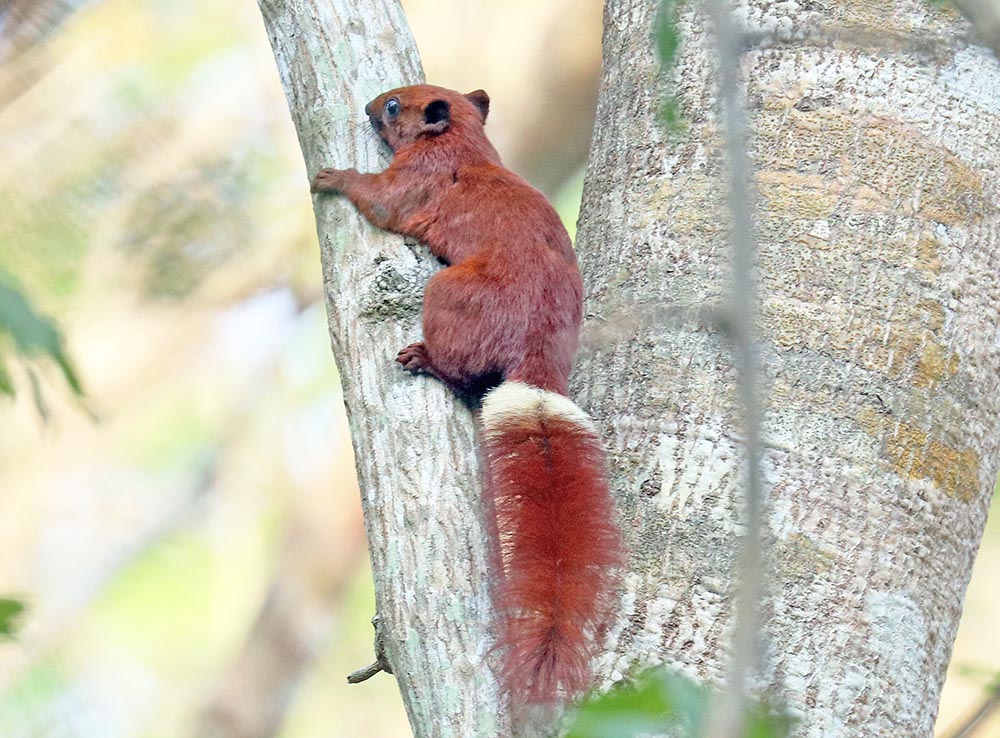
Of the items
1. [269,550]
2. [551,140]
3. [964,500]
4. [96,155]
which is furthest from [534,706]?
[269,550]

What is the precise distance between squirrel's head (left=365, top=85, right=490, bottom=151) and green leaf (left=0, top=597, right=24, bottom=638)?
6.00 feet

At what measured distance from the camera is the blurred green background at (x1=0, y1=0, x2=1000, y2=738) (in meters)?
5.96

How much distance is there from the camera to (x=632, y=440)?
2.45 metres

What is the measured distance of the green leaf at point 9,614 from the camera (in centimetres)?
105

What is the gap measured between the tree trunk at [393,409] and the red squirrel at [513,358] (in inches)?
1.9

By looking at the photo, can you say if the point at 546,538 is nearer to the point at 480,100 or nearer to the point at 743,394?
the point at 743,394

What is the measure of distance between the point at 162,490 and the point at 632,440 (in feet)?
18.9

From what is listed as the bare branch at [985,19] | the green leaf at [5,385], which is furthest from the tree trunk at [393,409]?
the bare branch at [985,19]

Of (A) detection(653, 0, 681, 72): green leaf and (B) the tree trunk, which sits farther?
(B) the tree trunk

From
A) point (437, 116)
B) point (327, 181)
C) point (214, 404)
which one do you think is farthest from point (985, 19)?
point (214, 404)

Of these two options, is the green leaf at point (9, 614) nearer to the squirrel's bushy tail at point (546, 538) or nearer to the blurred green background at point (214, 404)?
the squirrel's bushy tail at point (546, 538)

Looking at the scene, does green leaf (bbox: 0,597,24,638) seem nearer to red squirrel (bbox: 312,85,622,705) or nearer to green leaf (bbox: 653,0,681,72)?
green leaf (bbox: 653,0,681,72)

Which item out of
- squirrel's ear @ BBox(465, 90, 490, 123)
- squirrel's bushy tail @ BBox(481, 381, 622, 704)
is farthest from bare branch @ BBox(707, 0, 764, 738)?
squirrel's ear @ BBox(465, 90, 490, 123)

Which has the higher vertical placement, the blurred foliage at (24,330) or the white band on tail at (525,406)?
the blurred foliage at (24,330)
